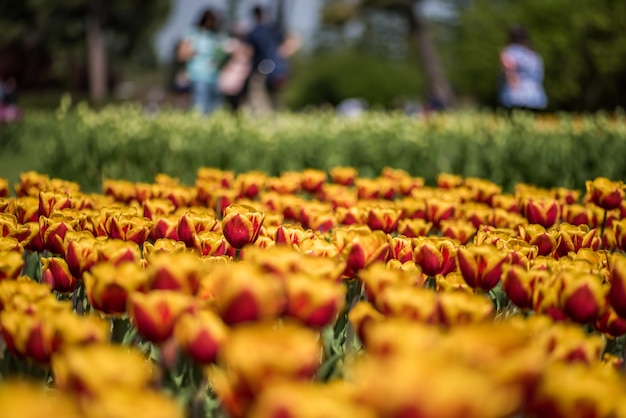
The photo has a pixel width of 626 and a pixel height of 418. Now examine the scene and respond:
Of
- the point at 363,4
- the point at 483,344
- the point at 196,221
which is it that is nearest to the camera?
the point at 483,344

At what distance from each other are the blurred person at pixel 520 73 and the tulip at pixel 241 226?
8.77m

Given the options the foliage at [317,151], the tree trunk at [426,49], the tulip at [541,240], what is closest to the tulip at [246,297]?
the tulip at [541,240]

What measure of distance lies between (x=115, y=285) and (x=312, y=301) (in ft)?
Result: 1.30

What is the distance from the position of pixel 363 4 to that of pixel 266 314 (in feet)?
105

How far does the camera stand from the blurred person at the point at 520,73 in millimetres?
9930

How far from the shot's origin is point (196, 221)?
6.37 feet

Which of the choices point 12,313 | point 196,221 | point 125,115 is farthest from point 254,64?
point 12,313

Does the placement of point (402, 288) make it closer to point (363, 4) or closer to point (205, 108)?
point (205, 108)

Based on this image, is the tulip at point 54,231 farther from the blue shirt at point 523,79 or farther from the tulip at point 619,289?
the blue shirt at point 523,79

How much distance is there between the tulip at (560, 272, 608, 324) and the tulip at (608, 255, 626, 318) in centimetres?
3

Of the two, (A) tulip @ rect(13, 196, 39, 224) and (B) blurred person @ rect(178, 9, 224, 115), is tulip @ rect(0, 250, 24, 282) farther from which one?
(B) blurred person @ rect(178, 9, 224, 115)

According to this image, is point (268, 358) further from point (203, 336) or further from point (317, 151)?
point (317, 151)

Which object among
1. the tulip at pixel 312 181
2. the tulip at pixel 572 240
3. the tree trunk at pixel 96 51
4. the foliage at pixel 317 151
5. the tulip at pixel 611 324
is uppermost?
the tulip at pixel 611 324

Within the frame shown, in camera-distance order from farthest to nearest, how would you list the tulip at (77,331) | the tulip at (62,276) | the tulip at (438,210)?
1. the tulip at (438,210)
2. the tulip at (62,276)
3. the tulip at (77,331)
